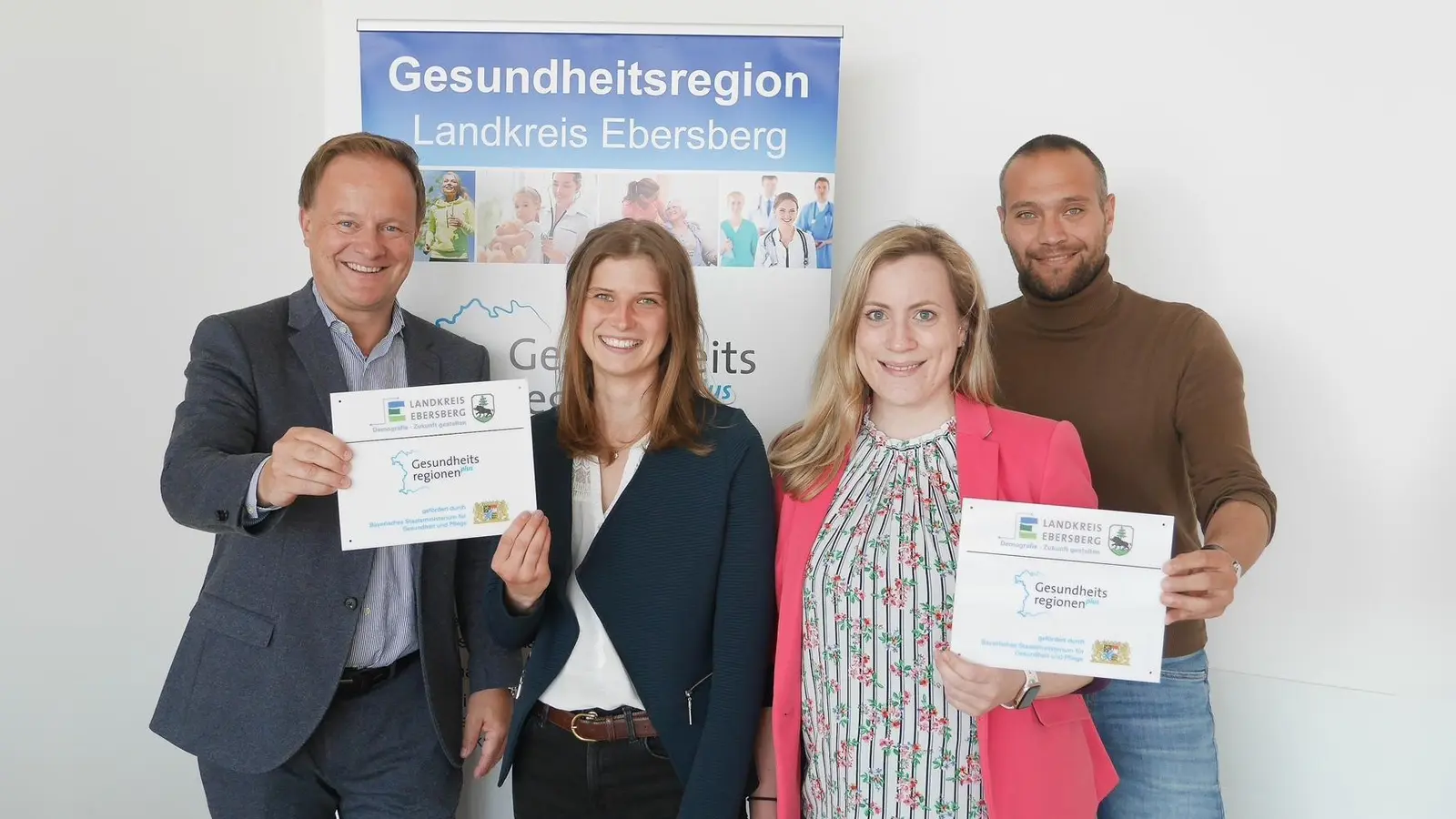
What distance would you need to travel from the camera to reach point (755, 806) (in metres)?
2.20

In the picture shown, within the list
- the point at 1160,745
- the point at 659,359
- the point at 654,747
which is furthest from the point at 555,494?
the point at 1160,745

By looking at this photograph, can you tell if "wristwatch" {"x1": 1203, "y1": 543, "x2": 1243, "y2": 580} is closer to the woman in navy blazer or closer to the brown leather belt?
the woman in navy blazer

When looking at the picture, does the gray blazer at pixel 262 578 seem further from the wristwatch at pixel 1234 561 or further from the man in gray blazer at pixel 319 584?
the wristwatch at pixel 1234 561

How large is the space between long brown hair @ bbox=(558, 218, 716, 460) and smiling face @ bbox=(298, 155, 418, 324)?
1.56 feet

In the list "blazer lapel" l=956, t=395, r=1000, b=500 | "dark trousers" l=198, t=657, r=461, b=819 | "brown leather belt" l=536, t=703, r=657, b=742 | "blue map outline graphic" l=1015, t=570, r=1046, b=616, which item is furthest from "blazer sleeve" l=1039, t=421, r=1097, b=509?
"dark trousers" l=198, t=657, r=461, b=819

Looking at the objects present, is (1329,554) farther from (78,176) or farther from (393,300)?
(78,176)

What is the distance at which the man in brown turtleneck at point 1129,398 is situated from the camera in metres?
2.50

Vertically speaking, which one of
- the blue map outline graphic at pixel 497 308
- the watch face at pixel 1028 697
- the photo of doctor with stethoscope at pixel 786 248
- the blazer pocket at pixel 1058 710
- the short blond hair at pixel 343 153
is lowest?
the blazer pocket at pixel 1058 710

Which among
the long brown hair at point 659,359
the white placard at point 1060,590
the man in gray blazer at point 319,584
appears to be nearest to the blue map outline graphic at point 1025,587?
the white placard at point 1060,590

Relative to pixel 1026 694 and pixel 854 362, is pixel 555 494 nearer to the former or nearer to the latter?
pixel 854 362

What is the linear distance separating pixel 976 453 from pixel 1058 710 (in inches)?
22.0

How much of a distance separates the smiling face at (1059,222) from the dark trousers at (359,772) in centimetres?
201

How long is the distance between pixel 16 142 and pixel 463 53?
161cm

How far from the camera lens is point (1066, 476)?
1.97 m
